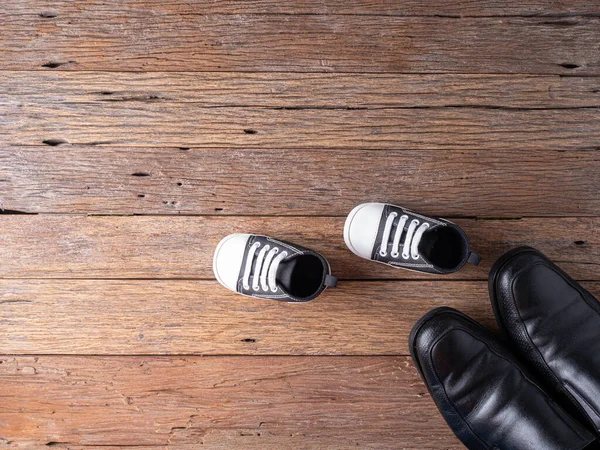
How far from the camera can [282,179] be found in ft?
3.75

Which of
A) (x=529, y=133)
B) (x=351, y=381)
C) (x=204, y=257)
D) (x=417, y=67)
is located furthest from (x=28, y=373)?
(x=529, y=133)

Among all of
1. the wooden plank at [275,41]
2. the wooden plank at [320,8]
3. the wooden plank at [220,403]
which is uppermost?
the wooden plank at [320,8]

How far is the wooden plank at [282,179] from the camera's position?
1.14 meters

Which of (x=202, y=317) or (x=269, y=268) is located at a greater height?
(x=269, y=268)

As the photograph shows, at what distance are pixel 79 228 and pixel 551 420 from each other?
3.47 ft

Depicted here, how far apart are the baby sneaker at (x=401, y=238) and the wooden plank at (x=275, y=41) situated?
312 millimetres

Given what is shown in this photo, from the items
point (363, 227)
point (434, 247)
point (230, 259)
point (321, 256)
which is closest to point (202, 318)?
point (230, 259)

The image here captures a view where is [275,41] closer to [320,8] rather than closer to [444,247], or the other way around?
[320,8]

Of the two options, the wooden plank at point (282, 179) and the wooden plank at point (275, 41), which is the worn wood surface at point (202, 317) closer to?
the wooden plank at point (282, 179)

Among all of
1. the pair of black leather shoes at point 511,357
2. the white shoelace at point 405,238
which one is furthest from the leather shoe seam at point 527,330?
the white shoelace at point 405,238

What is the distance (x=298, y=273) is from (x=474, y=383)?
43cm

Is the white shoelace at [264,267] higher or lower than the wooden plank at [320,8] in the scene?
lower

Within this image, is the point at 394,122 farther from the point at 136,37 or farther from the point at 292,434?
the point at 292,434

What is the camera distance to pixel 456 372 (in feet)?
3.62
